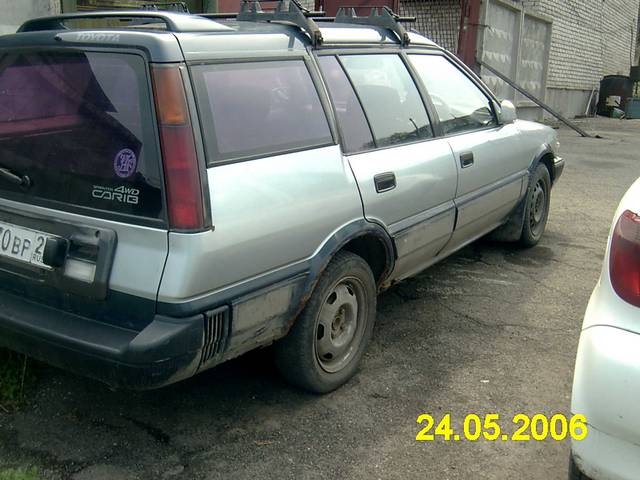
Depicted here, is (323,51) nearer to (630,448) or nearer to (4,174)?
(4,174)

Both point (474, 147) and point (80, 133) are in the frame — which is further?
point (474, 147)

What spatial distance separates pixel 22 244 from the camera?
2.62 m

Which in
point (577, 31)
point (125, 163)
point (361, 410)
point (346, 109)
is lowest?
point (361, 410)

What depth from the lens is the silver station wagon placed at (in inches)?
92.0

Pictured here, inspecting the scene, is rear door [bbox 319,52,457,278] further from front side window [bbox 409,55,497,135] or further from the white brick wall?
the white brick wall

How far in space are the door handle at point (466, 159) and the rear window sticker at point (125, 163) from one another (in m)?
2.19

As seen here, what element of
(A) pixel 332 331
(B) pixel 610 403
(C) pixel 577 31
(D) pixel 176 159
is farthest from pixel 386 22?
(C) pixel 577 31

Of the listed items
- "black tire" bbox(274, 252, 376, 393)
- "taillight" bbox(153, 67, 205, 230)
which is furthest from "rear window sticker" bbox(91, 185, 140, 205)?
"black tire" bbox(274, 252, 376, 393)

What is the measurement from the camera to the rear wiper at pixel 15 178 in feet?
8.78

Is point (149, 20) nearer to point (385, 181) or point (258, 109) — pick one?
point (258, 109)

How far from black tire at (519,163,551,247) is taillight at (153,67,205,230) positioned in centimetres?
345

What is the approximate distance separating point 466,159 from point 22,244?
2.56 meters

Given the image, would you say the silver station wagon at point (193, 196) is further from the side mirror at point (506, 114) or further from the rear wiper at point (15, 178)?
the side mirror at point (506, 114)

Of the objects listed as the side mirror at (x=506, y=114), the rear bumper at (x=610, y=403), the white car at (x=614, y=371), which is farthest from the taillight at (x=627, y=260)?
the side mirror at (x=506, y=114)
